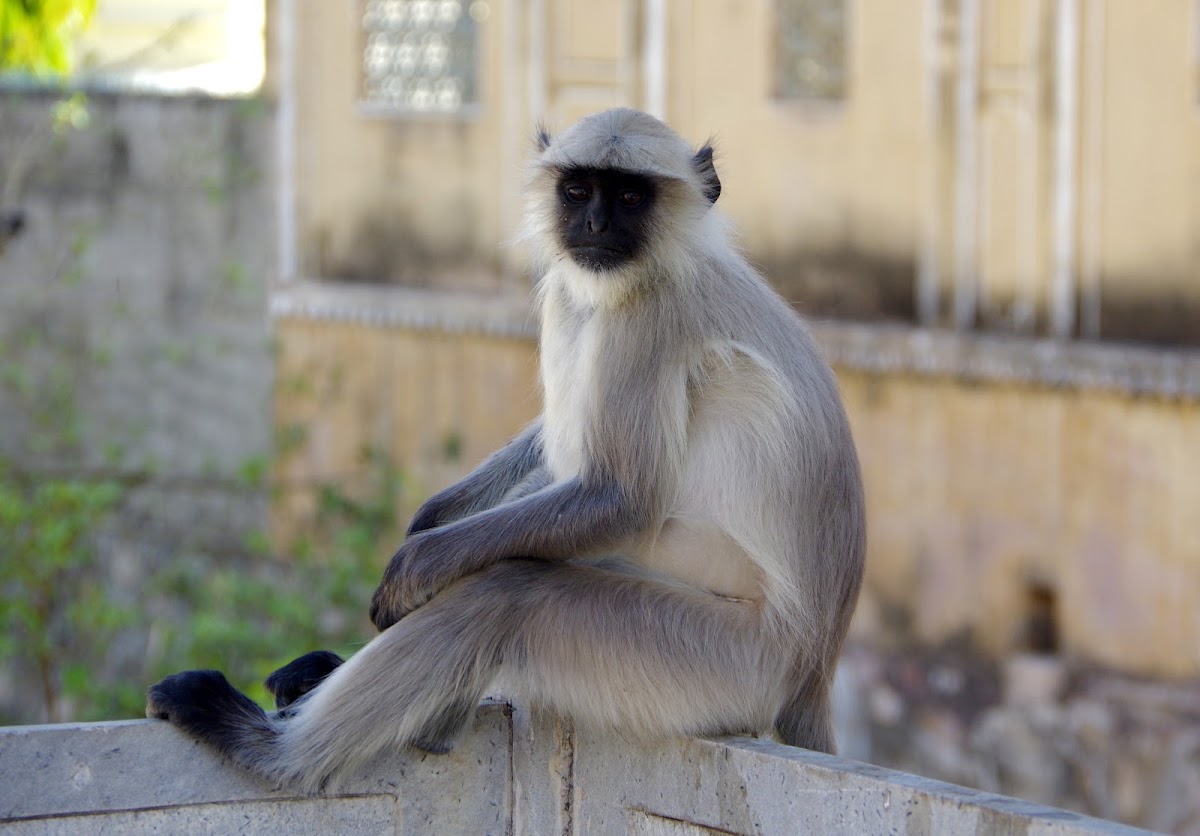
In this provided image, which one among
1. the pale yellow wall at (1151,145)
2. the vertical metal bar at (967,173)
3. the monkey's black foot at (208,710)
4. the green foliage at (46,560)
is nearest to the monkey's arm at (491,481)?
the monkey's black foot at (208,710)

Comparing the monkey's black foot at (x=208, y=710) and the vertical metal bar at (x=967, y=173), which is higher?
the vertical metal bar at (x=967, y=173)

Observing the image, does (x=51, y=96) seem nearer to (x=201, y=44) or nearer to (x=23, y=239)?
(x=23, y=239)

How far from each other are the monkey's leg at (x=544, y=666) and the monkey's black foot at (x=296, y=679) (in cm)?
17

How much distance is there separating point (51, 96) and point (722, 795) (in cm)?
795

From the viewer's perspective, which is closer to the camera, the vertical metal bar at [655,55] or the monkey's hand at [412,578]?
the monkey's hand at [412,578]

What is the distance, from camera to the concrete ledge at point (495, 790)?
2.73 m

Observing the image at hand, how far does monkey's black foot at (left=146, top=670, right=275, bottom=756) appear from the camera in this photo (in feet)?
9.84

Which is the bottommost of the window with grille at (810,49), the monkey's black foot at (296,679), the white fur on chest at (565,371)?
the monkey's black foot at (296,679)

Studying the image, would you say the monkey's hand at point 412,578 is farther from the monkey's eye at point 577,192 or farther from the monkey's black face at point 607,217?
the monkey's eye at point 577,192

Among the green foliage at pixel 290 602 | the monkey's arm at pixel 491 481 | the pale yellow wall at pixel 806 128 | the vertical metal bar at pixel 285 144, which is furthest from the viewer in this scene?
the vertical metal bar at pixel 285 144

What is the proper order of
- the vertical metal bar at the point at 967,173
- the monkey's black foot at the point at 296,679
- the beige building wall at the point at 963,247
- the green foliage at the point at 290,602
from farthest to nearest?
the vertical metal bar at the point at 967,173 → the beige building wall at the point at 963,247 → the green foliage at the point at 290,602 → the monkey's black foot at the point at 296,679

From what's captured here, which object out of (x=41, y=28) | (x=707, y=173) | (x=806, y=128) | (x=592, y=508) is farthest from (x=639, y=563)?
(x=41, y=28)

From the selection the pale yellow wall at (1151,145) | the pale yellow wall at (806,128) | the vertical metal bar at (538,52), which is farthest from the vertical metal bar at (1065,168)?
the vertical metal bar at (538,52)

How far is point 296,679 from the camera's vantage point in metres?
3.25
